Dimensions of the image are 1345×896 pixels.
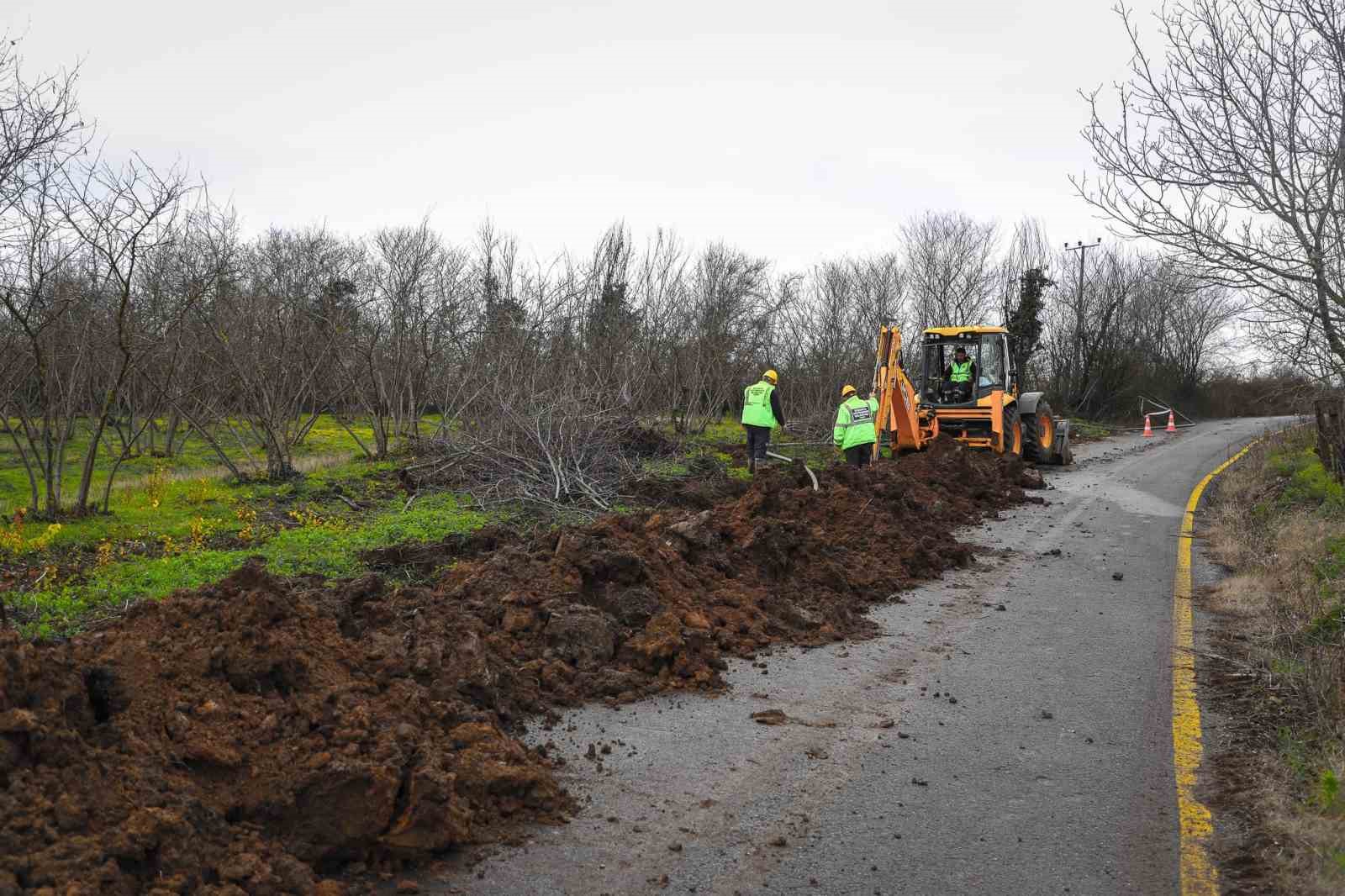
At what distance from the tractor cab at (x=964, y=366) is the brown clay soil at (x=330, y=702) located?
1224 cm

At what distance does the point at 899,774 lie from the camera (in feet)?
16.1

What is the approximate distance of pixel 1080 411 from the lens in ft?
175

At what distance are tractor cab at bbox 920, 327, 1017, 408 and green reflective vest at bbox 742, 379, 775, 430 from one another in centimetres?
445

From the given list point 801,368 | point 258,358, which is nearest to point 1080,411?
point 801,368

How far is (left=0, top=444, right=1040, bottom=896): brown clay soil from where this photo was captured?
3.49 meters

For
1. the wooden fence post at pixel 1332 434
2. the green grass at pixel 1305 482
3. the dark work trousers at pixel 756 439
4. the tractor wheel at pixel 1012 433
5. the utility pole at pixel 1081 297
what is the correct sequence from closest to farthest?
the green grass at pixel 1305 482 → the wooden fence post at pixel 1332 434 → the dark work trousers at pixel 756 439 → the tractor wheel at pixel 1012 433 → the utility pole at pixel 1081 297

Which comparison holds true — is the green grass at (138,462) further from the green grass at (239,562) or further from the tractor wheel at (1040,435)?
A: the tractor wheel at (1040,435)

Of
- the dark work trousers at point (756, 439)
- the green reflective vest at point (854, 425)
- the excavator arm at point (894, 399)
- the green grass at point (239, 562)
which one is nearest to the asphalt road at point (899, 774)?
the green grass at point (239, 562)

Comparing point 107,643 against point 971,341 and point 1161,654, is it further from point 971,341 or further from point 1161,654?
point 971,341

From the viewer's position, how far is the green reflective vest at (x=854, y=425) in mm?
16484

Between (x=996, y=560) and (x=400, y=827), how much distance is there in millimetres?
8342

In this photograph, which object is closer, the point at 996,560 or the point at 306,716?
the point at 306,716

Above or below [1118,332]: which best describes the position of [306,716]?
below

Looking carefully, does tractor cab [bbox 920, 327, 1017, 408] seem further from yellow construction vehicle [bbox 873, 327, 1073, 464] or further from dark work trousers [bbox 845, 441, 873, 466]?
dark work trousers [bbox 845, 441, 873, 466]
